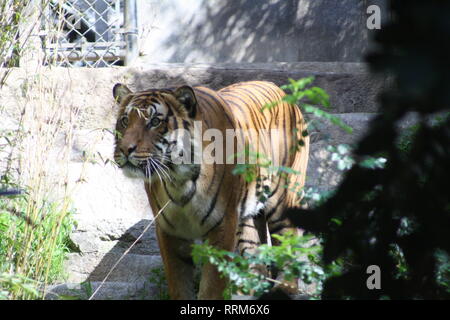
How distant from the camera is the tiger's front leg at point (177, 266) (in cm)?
358

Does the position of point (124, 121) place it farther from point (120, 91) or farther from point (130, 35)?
point (130, 35)

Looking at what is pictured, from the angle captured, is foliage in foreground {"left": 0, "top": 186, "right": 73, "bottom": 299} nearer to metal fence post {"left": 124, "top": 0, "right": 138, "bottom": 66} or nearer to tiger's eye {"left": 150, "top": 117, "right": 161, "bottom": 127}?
tiger's eye {"left": 150, "top": 117, "right": 161, "bottom": 127}

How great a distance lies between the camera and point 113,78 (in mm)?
5676

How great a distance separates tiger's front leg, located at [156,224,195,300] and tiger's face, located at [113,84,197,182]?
0.37 m

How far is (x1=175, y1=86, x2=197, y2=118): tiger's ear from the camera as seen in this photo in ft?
11.7

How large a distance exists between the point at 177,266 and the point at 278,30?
12.9ft

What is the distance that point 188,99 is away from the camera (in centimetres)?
356

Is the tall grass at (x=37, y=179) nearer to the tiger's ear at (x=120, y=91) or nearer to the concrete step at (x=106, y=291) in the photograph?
the concrete step at (x=106, y=291)

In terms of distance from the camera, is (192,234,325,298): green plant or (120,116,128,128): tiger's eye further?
(120,116,128,128): tiger's eye

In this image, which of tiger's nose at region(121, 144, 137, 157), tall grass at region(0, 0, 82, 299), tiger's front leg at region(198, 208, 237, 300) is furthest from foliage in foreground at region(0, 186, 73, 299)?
tiger's front leg at region(198, 208, 237, 300)

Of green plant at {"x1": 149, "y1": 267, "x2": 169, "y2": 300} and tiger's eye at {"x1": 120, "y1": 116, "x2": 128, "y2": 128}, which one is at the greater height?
tiger's eye at {"x1": 120, "y1": 116, "x2": 128, "y2": 128}

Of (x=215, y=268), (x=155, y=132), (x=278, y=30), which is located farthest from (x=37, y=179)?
(x=278, y=30)

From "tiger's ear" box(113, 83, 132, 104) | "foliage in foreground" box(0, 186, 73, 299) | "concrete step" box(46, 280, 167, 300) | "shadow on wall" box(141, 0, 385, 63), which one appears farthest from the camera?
"shadow on wall" box(141, 0, 385, 63)
